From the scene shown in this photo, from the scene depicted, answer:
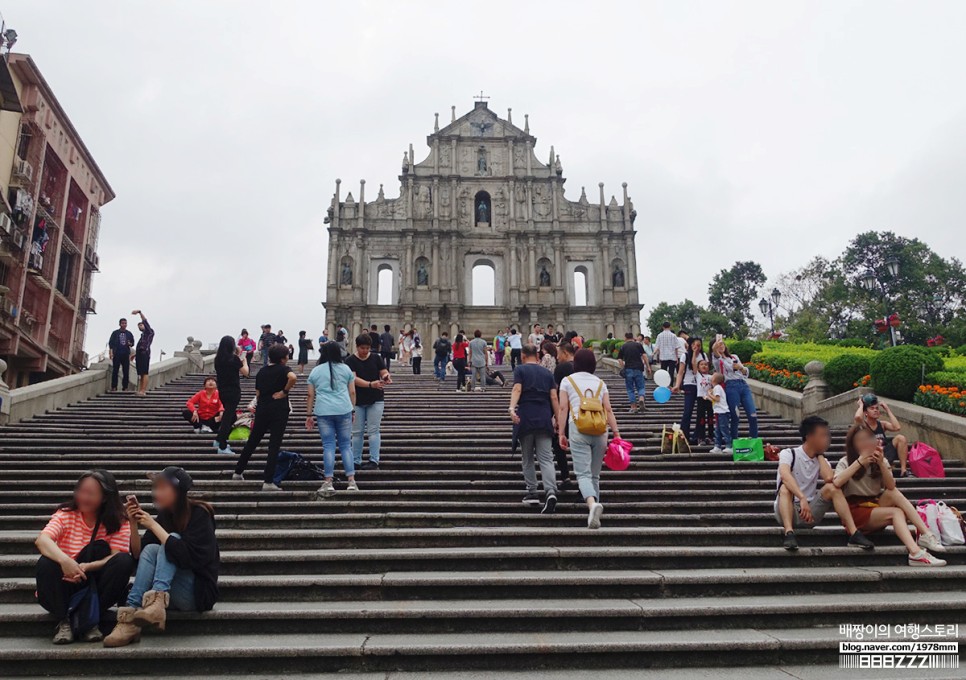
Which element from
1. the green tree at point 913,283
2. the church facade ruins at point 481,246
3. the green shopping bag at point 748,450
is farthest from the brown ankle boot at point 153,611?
the green tree at point 913,283

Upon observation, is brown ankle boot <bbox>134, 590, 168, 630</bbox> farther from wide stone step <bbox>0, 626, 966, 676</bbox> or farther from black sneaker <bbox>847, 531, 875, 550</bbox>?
black sneaker <bbox>847, 531, 875, 550</bbox>

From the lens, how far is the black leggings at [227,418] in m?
8.62

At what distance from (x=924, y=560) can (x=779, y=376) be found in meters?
9.12

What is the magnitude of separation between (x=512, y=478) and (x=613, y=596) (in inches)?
118

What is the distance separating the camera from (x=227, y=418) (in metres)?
8.62

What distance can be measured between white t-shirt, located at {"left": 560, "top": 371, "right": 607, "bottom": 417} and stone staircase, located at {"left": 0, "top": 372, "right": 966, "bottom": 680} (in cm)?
109

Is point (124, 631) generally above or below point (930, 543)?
below

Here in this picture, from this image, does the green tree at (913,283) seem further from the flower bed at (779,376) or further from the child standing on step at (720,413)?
the child standing on step at (720,413)

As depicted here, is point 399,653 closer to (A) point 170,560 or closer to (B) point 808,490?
(A) point 170,560

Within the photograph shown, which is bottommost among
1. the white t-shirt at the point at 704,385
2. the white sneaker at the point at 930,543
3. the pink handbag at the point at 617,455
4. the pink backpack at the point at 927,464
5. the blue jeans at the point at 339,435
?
the white sneaker at the point at 930,543

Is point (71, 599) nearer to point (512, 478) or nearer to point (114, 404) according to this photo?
point (512, 478)

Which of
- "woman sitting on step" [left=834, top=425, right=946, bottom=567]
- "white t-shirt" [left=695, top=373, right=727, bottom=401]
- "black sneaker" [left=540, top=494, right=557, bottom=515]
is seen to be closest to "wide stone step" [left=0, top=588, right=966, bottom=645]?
"woman sitting on step" [left=834, top=425, right=946, bottom=567]

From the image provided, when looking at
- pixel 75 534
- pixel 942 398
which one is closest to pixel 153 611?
pixel 75 534

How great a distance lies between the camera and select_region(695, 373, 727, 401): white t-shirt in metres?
9.19
